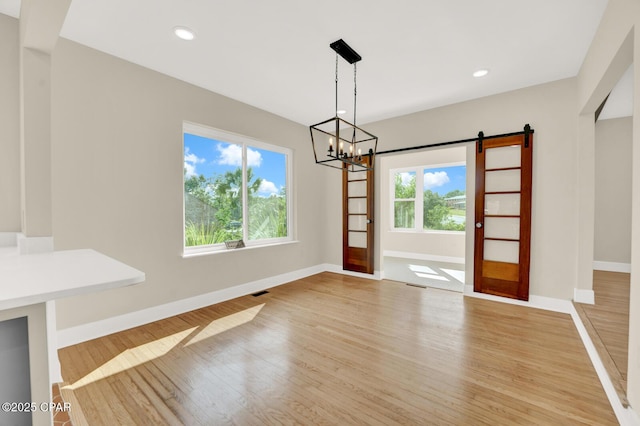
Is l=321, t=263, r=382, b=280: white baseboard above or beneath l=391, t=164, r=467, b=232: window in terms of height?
beneath

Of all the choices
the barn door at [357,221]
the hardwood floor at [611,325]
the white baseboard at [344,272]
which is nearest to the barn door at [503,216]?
the hardwood floor at [611,325]

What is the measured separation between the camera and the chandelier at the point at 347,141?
8.67ft

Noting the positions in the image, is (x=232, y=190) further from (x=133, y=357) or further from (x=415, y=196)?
(x=415, y=196)

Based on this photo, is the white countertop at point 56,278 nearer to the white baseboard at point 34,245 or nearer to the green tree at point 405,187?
the white baseboard at point 34,245

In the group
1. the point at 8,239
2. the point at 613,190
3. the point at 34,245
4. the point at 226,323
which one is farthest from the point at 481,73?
the point at 8,239

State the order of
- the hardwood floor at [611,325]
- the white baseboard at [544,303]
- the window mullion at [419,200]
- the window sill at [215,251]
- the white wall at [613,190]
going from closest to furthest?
the hardwood floor at [611,325] < the white baseboard at [544,303] < the window sill at [215,251] < the white wall at [613,190] < the window mullion at [419,200]

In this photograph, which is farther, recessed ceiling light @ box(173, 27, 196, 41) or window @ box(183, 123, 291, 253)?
window @ box(183, 123, 291, 253)

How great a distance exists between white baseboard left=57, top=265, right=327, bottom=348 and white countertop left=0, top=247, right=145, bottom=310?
164cm

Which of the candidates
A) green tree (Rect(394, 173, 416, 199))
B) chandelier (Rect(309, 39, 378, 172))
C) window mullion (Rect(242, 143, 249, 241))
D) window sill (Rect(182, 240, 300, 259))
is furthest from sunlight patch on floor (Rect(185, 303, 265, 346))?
green tree (Rect(394, 173, 416, 199))

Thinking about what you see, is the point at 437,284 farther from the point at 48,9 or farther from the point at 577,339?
the point at 48,9

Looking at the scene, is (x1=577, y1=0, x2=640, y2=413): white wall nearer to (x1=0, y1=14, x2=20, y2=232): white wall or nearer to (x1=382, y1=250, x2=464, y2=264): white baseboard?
(x1=382, y1=250, x2=464, y2=264): white baseboard

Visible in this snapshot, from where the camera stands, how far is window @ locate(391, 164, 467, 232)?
6.66 meters

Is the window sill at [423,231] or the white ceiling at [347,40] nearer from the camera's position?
the white ceiling at [347,40]

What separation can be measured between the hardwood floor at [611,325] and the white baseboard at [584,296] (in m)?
0.06
